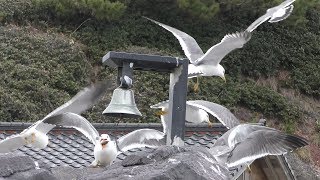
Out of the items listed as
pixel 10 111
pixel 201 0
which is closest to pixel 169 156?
pixel 10 111

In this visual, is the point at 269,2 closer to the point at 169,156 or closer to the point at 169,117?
the point at 169,117

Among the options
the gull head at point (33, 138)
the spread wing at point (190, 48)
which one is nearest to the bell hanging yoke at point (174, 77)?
the gull head at point (33, 138)

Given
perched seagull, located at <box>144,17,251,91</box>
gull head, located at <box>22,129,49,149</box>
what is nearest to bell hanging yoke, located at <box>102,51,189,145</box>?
gull head, located at <box>22,129,49,149</box>

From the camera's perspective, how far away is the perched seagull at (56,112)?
6.67 m

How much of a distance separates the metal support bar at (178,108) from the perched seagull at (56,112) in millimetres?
2200

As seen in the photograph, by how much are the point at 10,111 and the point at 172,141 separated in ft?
33.0

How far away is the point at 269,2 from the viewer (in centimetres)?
1811

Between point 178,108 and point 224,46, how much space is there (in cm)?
370

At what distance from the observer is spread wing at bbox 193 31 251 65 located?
26.1 ft

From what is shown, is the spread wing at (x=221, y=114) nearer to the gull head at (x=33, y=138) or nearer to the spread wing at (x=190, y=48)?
the spread wing at (x=190, y=48)

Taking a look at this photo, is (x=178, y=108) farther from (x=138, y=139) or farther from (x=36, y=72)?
(x=36, y=72)

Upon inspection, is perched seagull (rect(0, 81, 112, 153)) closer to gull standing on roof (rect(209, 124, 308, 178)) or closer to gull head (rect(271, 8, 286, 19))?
gull standing on roof (rect(209, 124, 308, 178))

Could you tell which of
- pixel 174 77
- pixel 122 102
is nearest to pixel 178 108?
pixel 174 77

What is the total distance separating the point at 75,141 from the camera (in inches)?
324
